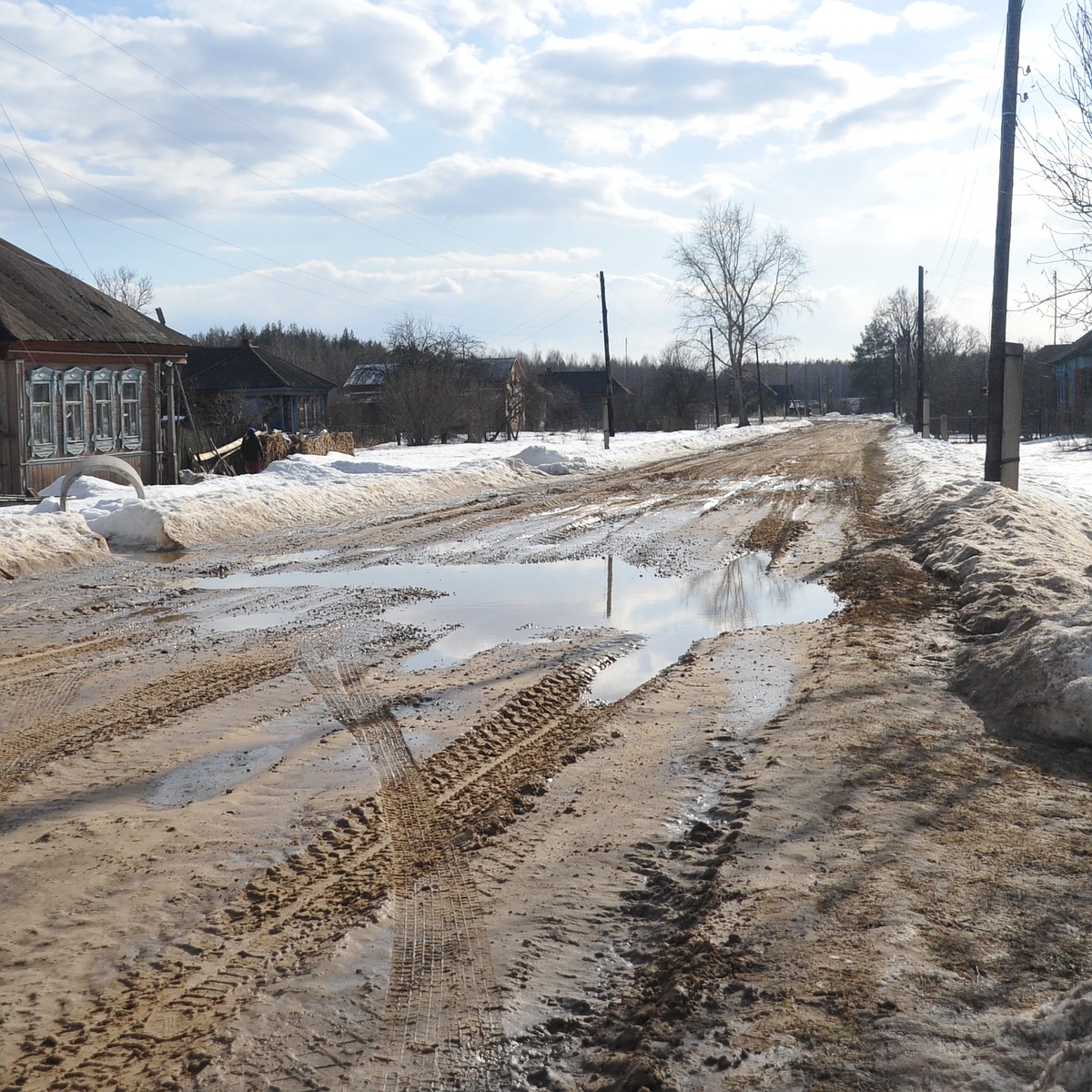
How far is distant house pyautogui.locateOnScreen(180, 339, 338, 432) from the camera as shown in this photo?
48.1 metres

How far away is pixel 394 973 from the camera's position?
140 inches

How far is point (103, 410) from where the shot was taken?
981 inches

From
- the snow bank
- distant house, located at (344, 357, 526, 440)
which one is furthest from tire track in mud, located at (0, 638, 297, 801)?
distant house, located at (344, 357, 526, 440)

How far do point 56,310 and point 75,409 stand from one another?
2.14 m

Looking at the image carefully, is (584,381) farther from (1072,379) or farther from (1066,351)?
(1072,379)

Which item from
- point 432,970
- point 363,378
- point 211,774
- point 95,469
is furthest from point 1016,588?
point 363,378

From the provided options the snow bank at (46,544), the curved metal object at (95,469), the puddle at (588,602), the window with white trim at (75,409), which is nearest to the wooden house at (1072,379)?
the window with white trim at (75,409)

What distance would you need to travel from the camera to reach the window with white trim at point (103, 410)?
2444 centimetres

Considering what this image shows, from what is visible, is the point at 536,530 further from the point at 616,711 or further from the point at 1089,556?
the point at 616,711

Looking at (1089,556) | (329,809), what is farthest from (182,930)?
(1089,556)

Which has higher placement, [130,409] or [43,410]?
[130,409]

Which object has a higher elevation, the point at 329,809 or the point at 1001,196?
the point at 1001,196

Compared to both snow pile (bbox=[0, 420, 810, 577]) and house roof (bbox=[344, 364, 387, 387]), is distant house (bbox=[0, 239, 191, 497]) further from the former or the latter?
house roof (bbox=[344, 364, 387, 387])

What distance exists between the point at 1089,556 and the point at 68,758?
34.2 ft
